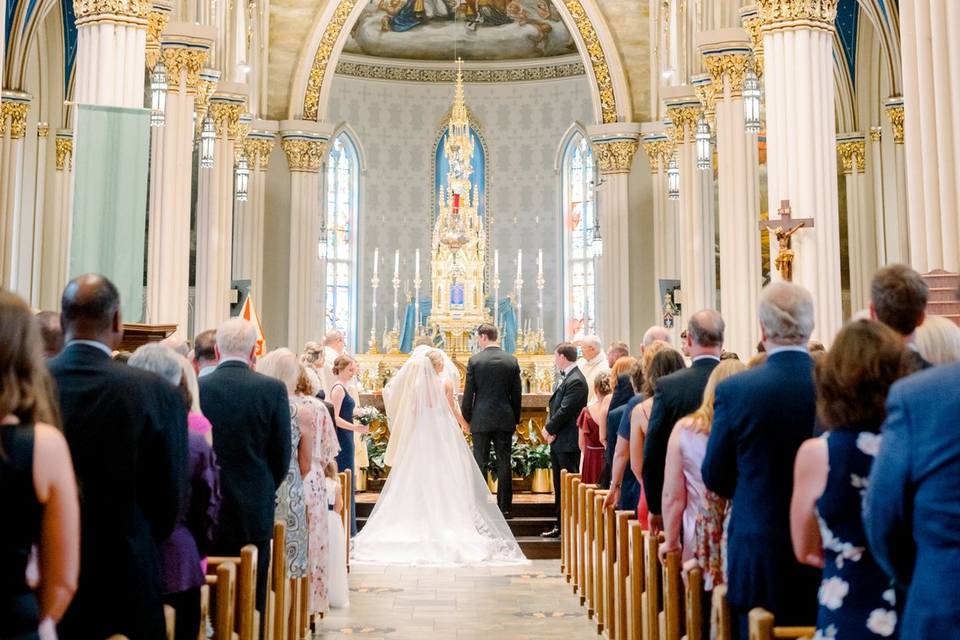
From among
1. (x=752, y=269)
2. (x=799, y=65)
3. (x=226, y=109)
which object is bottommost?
(x=752, y=269)

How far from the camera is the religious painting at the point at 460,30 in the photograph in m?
24.3

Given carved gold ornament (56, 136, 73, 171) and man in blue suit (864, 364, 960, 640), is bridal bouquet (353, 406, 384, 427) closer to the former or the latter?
carved gold ornament (56, 136, 73, 171)

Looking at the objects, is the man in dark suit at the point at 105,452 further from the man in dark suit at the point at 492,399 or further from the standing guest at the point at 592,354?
the man in dark suit at the point at 492,399

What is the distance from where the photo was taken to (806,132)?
33.1ft

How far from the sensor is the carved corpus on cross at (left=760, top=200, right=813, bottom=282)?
385 inches

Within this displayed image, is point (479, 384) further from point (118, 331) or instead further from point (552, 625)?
point (118, 331)

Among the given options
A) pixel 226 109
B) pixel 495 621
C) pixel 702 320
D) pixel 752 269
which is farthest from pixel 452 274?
pixel 702 320

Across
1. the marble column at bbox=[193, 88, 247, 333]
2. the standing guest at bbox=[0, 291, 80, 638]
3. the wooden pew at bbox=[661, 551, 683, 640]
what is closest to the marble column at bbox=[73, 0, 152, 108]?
the marble column at bbox=[193, 88, 247, 333]

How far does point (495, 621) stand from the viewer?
7.04 metres

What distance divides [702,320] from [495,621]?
3.06 metres

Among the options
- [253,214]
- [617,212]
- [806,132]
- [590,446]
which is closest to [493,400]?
[590,446]

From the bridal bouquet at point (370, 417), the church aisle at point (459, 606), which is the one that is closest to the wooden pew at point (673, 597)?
the church aisle at point (459, 606)

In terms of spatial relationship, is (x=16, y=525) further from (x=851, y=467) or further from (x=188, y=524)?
(x=851, y=467)

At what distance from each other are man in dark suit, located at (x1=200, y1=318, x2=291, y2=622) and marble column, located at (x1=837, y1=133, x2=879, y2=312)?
1588 centimetres
